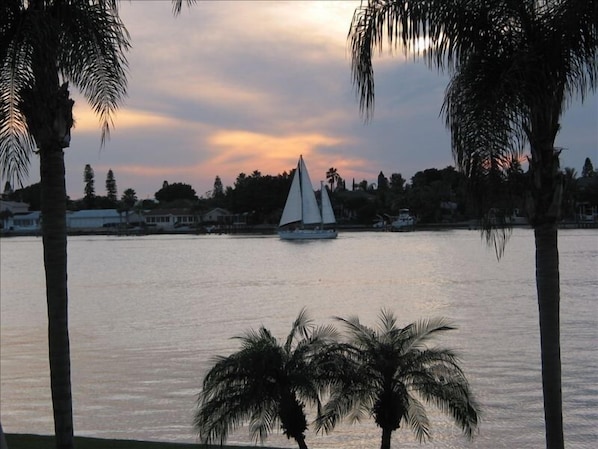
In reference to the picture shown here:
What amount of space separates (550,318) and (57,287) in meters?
6.29

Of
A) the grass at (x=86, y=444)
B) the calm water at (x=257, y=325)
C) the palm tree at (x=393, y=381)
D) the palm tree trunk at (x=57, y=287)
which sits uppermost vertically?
the palm tree trunk at (x=57, y=287)

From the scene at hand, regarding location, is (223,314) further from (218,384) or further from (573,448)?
(218,384)

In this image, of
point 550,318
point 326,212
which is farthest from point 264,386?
point 326,212

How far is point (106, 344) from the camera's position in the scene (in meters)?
34.6

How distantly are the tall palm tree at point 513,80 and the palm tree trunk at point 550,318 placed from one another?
0.01m

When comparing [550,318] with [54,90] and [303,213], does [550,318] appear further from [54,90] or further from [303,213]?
[303,213]

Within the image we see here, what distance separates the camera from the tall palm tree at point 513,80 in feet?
32.3

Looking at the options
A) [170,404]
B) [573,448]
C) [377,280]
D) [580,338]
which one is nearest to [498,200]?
[573,448]

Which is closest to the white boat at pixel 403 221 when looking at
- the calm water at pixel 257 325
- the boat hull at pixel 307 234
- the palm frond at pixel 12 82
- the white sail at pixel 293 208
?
the boat hull at pixel 307 234

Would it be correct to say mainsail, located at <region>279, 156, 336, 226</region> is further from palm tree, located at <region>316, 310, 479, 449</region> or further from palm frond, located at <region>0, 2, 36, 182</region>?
palm frond, located at <region>0, 2, 36, 182</region>

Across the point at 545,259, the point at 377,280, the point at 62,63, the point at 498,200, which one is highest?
the point at 62,63

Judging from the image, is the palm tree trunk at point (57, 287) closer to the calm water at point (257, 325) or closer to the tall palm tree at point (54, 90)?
the tall palm tree at point (54, 90)

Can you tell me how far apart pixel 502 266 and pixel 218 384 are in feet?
238

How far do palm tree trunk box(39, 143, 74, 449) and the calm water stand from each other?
282 inches
